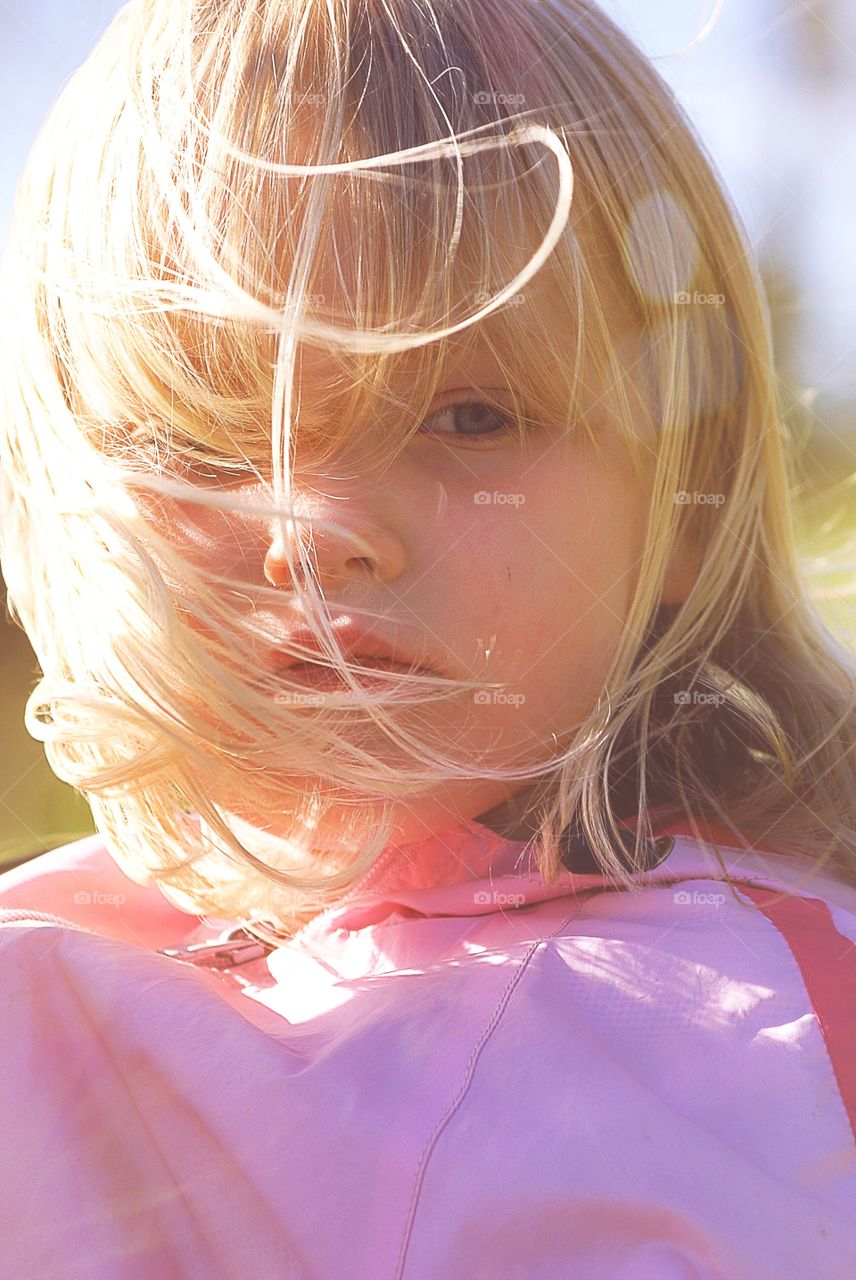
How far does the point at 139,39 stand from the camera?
0.93 m

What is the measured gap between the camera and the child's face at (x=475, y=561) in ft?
2.72

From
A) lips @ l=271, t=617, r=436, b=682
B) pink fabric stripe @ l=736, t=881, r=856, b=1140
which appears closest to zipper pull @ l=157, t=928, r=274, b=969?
lips @ l=271, t=617, r=436, b=682

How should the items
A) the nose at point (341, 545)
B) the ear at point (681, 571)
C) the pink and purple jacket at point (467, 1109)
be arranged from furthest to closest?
1. the ear at point (681, 571)
2. the nose at point (341, 545)
3. the pink and purple jacket at point (467, 1109)

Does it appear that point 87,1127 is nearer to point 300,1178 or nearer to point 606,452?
point 300,1178

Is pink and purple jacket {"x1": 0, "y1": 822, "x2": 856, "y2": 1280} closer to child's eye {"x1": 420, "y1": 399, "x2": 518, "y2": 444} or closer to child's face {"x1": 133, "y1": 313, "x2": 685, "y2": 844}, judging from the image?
child's face {"x1": 133, "y1": 313, "x2": 685, "y2": 844}

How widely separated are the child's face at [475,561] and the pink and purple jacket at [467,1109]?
0.54 feet

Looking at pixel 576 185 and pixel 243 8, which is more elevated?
pixel 243 8

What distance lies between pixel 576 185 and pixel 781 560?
1.40 ft

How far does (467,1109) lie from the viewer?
2.31 feet

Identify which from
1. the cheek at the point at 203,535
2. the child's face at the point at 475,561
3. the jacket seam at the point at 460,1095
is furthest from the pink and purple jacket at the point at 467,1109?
the cheek at the point at 203,535

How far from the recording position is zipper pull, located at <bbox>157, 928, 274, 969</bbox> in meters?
1.07

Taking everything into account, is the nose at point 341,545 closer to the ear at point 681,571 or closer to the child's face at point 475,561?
the child's face at point 475,561

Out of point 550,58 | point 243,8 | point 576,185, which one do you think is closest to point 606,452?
point 576,185

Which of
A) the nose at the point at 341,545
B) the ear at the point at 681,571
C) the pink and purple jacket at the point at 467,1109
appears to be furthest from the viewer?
the ear at the point at 681,571
